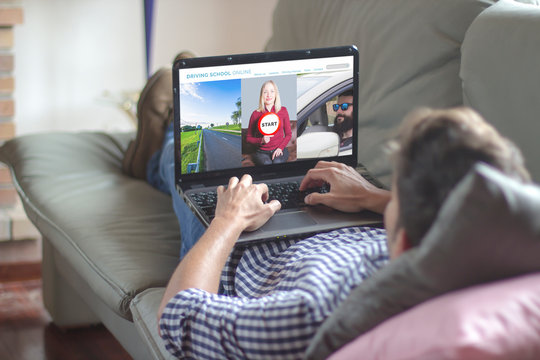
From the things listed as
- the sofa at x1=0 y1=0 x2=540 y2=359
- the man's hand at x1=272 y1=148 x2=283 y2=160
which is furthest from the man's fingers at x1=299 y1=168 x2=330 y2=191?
the sofa at x1=0 y1=0 x2=540 y2=359

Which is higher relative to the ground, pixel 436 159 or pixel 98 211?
pixel 436 159

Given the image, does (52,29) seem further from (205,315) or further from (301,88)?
(205,315)

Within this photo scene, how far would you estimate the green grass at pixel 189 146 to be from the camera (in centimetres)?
135

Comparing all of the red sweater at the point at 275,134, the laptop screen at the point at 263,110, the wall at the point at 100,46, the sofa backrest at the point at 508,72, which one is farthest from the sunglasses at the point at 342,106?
the wall at the point at 100,46

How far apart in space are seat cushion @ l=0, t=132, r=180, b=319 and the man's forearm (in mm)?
329

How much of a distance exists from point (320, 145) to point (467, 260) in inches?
33.7

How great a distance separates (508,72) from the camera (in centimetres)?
124

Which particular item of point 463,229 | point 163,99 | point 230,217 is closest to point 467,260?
point 463,229

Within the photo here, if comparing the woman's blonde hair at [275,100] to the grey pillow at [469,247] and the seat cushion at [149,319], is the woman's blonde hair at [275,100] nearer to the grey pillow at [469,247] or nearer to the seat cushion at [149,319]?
the seat cushion at [149,319]

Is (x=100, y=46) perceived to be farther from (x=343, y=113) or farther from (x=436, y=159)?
(x=436, y=159)

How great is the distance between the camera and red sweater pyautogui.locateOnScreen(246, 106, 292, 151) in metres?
1.41

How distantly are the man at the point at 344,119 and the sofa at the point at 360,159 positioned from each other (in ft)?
0.34

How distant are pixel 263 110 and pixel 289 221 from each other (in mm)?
288

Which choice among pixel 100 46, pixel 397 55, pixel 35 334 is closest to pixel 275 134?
pixel 397 55
